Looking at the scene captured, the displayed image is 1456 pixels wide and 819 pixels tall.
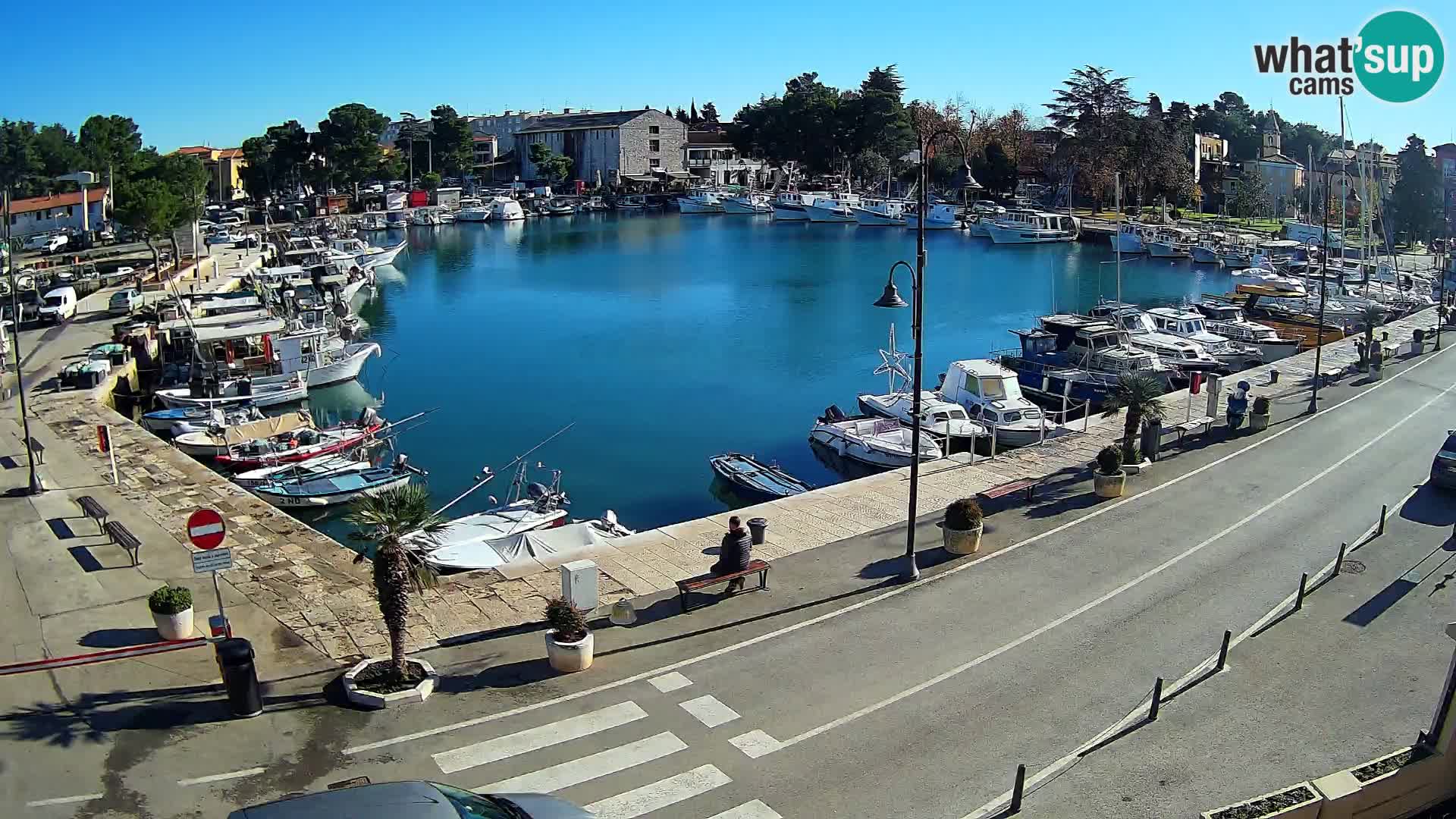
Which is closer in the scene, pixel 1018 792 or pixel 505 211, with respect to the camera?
pixel 1018 792

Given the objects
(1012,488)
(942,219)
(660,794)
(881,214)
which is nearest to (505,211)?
(881,214)

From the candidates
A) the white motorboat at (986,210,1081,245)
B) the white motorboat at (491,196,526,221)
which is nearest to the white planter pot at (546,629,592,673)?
the white motorboat at (986,210,1081,245)

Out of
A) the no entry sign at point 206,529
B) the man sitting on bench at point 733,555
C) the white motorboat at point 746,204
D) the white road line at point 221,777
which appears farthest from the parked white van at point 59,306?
the white motorboat at point 746,204

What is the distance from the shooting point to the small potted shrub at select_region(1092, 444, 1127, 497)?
74.3 ft

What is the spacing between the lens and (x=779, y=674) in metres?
14.6

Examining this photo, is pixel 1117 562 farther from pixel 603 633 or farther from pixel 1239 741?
pixel 603 633

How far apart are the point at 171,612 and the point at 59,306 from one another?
42273 millimetres

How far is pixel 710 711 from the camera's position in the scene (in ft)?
44.3

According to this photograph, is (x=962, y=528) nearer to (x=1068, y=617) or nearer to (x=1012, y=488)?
(x=1068, y=617)

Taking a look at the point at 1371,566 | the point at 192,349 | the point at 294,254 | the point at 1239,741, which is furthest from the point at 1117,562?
the point at 294,254

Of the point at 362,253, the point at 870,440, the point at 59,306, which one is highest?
the point at 362,253

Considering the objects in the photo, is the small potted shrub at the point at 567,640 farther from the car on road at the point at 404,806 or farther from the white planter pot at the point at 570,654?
the car on road at the point at 404,806

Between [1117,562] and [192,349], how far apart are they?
37164mm

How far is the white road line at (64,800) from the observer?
433 inches
